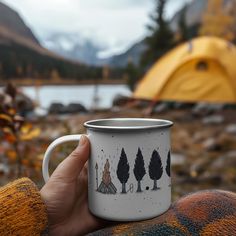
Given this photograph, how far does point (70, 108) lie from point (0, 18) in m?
6.86

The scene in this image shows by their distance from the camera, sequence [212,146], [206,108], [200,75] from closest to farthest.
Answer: [212,146]
[200,75]
[206,108]

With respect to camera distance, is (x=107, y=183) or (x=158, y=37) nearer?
(x=107, y=183)

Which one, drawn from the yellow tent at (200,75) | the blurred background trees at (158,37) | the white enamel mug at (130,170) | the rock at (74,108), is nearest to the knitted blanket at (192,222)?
the white enamel mug at (130,170)

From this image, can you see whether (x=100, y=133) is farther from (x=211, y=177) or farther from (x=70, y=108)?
(x=70, y=108)

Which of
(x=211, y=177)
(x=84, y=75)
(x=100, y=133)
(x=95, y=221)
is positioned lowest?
(x=211, y=177)

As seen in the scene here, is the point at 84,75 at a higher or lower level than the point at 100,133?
higher

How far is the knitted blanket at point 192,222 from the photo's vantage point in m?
0.73

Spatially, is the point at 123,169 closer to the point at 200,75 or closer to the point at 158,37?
the point at 200,75

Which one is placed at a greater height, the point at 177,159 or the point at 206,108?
the point at 206,108

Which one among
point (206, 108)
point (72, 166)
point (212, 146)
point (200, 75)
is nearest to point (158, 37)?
point (206, 108)

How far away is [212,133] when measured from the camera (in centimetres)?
584

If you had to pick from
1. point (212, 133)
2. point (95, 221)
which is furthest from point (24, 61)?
point (212, 133)

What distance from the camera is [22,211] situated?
711mm

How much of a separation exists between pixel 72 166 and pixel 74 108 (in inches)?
318
